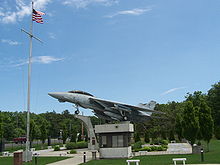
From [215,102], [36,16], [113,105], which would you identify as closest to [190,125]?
[113,105]

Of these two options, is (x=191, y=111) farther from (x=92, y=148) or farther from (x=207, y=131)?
(x=92, y=148)

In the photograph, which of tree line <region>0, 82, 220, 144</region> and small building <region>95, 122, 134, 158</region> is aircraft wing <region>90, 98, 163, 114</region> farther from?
tree line <region>0, 82, 220, 144</region>

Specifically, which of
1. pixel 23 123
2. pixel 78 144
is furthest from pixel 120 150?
pixel 23 123

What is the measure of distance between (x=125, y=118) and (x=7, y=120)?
54253 millimetres

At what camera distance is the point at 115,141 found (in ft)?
81.1

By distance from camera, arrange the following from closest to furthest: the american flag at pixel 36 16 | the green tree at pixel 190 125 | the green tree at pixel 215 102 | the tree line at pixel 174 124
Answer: the american flag at pixel 36 16, the green tree at pixel 190 125, the tree line at pixel 174 124, the green tree at pixel 215 102

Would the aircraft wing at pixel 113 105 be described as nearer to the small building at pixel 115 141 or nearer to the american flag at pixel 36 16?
the small building at pixel 115 141

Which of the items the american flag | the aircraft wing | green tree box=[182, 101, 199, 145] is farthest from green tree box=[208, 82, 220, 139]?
the american flag

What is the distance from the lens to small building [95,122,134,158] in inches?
952

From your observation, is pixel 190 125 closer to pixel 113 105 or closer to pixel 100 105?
pixel 113 105

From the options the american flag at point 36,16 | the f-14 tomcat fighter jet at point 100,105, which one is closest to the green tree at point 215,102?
the f-14 tomcat fighter jet at point 100,105

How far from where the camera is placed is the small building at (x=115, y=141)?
79.4ft

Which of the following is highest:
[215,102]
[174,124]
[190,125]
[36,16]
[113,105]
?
[36,16]

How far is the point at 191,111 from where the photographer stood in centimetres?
2666
